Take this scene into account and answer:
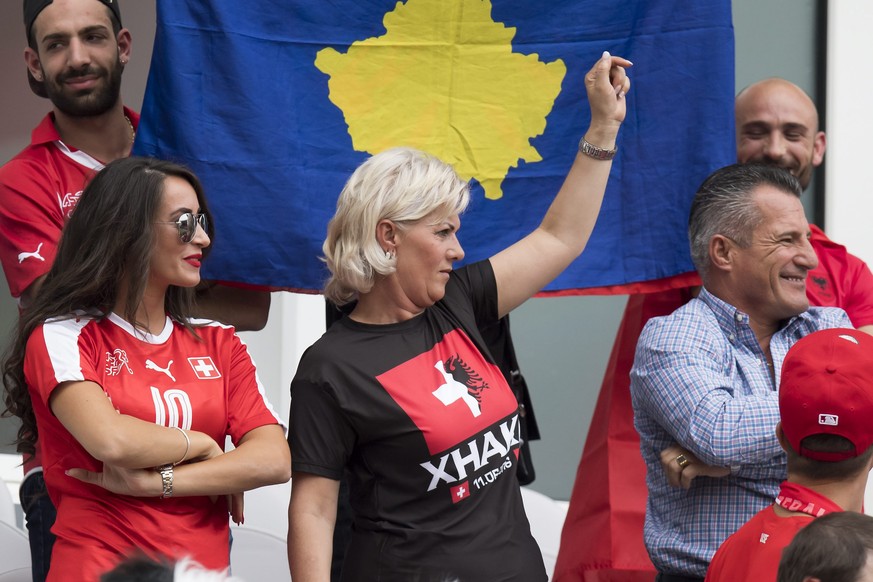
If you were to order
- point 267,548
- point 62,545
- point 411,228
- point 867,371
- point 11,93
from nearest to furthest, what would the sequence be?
point 867,371, point 62,545, point 411,228, point 267,548, point 11,93

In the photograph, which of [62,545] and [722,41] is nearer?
[62,545]

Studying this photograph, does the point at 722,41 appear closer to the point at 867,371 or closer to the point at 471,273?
the point at 471,273

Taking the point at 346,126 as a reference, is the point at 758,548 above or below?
below

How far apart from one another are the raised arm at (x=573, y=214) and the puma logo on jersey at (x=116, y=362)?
0.85 meters

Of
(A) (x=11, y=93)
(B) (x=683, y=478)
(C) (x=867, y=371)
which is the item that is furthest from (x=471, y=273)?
(A) (x=11, y=93)

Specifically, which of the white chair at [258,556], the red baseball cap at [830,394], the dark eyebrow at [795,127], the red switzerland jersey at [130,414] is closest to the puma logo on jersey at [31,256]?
the red switzerland jersey at [130,414]

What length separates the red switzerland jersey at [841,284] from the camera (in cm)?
349

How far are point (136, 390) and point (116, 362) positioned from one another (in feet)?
0.26

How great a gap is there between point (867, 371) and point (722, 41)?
1.28m

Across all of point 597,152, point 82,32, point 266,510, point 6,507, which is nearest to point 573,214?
point 597,152

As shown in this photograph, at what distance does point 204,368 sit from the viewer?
2.76 meters

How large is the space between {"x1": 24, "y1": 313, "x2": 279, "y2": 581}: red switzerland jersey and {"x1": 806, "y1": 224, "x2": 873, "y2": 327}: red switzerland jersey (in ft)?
5.21

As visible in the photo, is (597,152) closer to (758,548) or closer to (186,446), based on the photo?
(758,548)

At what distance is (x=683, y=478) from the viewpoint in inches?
115
